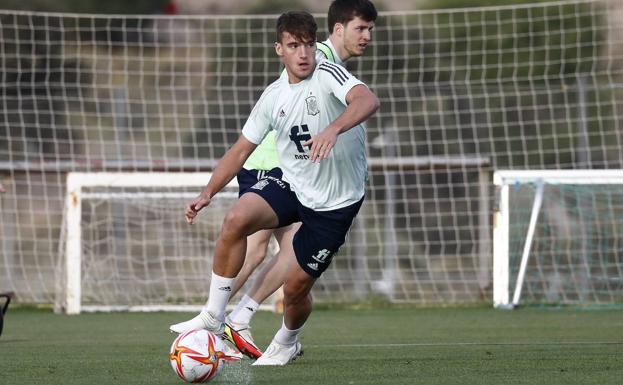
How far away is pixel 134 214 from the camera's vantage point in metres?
14.5

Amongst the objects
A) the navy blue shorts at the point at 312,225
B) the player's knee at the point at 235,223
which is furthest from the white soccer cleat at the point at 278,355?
the player's knee at the point at 235,223

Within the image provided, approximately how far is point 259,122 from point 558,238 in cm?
784

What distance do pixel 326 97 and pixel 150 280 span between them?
808 centimetres

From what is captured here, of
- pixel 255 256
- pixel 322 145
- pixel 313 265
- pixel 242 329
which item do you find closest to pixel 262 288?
pixel 242 329

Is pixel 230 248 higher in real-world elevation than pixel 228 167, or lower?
lower

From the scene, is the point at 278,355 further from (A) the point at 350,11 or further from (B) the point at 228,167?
(A) the point at 350,11

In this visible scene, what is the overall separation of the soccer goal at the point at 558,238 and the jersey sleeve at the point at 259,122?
257 inches

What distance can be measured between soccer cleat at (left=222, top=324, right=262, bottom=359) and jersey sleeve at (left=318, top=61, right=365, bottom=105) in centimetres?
171

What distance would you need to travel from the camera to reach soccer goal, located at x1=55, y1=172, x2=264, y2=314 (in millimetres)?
13102

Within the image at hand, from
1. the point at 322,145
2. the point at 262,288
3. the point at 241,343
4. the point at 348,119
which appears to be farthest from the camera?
the point at 262,288

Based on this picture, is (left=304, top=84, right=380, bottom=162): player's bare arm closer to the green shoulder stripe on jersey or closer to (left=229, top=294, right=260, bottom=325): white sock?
the green shoulder stripe on jersey

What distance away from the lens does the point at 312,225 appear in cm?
693

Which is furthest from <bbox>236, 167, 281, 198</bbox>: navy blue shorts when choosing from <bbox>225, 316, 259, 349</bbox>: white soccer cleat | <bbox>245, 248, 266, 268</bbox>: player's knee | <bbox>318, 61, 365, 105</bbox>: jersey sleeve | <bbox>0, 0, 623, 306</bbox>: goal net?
<bbox>0, 0, 623, 306</bbox>: goal net

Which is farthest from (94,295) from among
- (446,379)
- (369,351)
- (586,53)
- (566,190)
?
(586,53)
